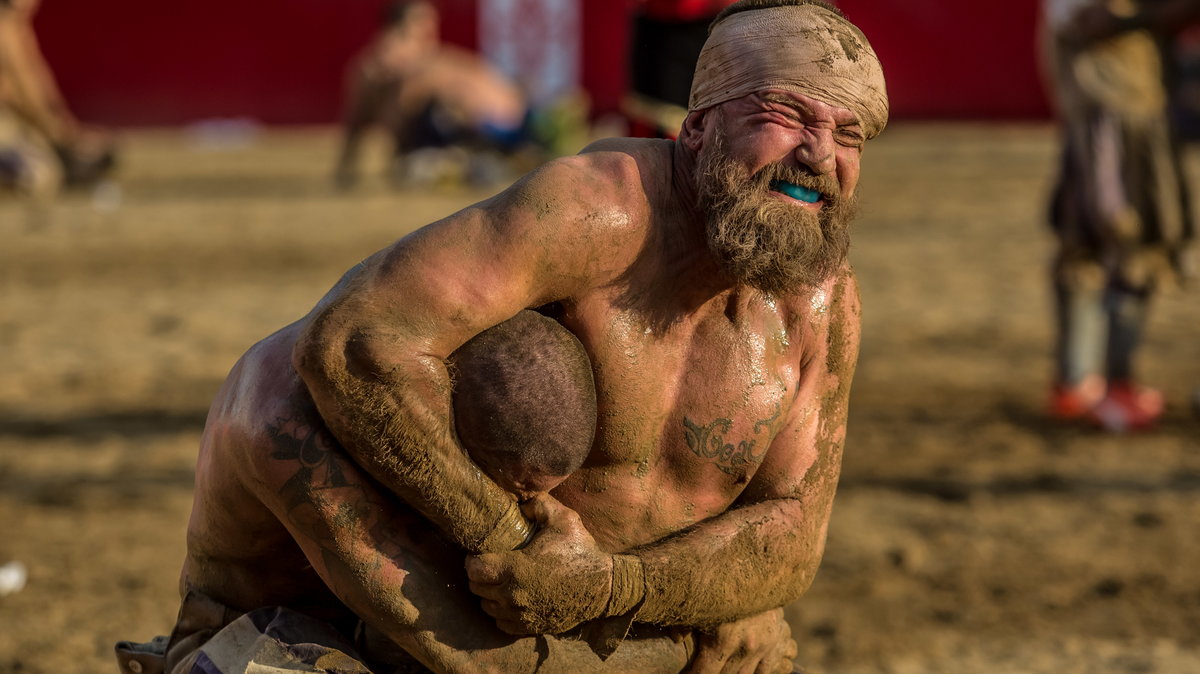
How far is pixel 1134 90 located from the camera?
6.66 metres

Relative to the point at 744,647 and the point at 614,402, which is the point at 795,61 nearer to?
the point at 614,402

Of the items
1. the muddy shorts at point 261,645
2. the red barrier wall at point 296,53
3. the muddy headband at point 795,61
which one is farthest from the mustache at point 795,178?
the red barrier wall at point 296,53

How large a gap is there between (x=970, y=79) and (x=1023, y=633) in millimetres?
18426

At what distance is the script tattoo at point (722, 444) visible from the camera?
9.08 feet

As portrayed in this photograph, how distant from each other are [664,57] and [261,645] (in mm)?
2845

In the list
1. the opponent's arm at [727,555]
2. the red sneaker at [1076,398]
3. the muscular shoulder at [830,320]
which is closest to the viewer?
the opponent's arm at [727,555]

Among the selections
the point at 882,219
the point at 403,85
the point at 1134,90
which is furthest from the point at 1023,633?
the point at 403,85

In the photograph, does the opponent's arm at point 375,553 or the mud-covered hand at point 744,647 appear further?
the mud-covered hand at point 744,647

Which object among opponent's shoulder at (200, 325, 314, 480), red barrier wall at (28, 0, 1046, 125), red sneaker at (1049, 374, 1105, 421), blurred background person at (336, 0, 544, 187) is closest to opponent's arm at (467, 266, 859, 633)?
opponent's shoulder at (200, 325, 314, 480)

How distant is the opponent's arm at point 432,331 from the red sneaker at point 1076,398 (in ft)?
16.6

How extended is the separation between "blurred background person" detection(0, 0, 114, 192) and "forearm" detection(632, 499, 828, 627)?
1365 centimetres

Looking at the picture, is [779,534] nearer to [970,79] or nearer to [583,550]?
[583,550]

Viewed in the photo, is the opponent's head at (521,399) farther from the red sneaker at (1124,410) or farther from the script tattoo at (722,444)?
the red sneaker at (1124,410)

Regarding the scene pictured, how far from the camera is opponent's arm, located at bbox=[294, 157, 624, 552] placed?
8.16 ft
